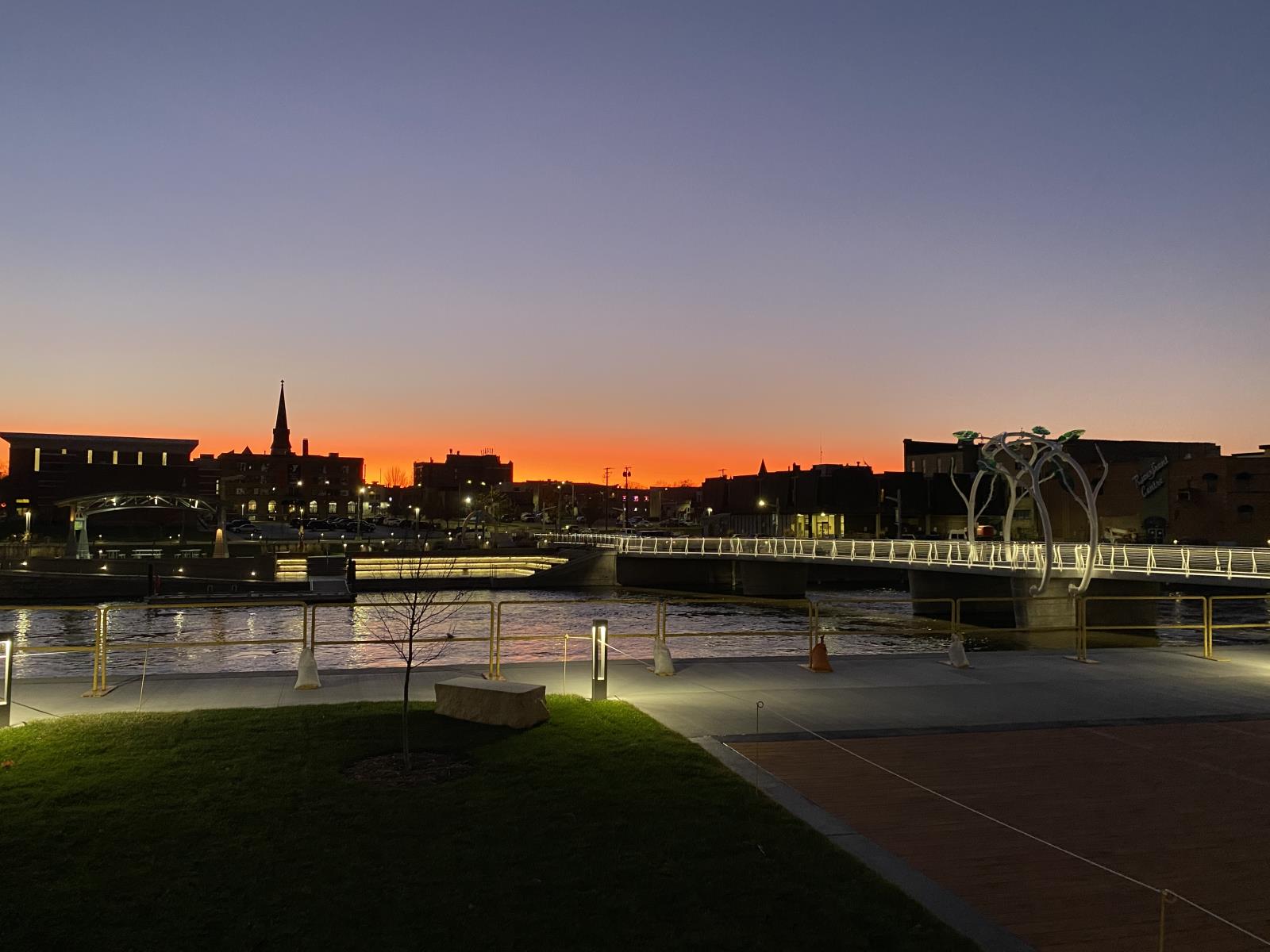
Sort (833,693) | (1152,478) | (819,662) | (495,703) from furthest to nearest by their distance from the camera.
→ (1152,478) → (819,662) → (833,693) → (495,703)

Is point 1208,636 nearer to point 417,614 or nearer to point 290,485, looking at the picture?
point 417,614

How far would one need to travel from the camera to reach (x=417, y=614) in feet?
150

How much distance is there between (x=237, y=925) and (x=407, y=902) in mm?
1135

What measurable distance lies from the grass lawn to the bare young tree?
167 centimetres

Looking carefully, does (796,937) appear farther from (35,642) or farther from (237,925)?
(35,642)

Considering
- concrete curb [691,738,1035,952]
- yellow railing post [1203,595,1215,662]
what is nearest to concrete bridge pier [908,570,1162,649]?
yellow railing post [1203,595,1215,662]

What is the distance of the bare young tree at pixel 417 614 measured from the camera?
18181mm

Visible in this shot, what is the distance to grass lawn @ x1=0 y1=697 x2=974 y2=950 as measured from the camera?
6.59 m

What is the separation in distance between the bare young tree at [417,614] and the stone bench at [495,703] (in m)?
0.68

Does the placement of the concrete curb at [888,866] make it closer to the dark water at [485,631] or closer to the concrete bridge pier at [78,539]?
the dark water at [485,631]

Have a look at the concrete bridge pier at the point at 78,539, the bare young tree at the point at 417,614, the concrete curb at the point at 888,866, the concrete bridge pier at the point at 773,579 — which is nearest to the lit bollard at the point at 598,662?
the bare young tree at the point at 417,614

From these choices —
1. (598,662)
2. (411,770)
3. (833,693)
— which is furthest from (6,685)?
(833,693)

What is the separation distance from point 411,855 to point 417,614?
38765 millimetres

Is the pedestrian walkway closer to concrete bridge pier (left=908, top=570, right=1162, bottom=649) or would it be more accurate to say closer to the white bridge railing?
concrete bridge pier (left=908, top=570, right=1162, bottom=649)
